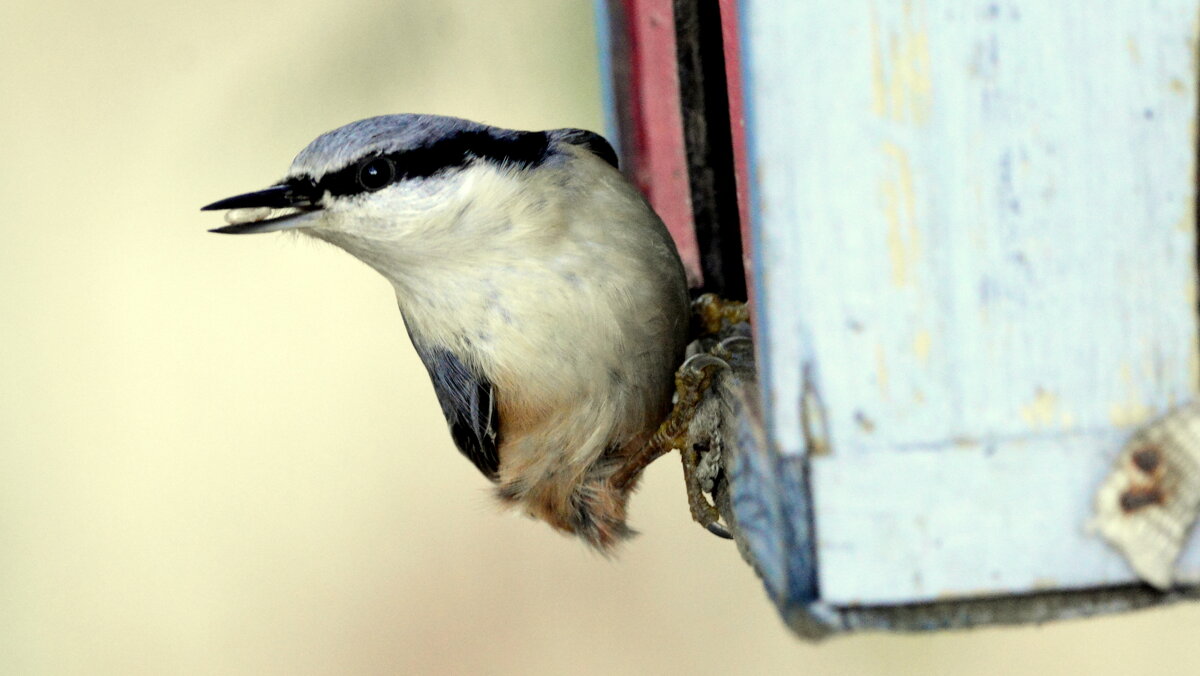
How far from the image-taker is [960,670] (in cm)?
274

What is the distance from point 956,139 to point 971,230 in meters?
0.07

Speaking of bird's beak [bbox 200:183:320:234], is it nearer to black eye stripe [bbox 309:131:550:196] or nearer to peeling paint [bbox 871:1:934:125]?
black eye stripe [bbox 309:131:550:196]

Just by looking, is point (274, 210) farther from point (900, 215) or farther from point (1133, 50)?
point (1133, 50)

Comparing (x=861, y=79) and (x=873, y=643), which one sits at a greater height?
(x=861, y=79)

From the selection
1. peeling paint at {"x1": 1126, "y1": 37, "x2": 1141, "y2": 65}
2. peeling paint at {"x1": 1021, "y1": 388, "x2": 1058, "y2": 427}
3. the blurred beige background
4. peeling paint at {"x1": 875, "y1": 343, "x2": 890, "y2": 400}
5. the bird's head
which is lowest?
the blurred beige background

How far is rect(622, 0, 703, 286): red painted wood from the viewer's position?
1820 mm

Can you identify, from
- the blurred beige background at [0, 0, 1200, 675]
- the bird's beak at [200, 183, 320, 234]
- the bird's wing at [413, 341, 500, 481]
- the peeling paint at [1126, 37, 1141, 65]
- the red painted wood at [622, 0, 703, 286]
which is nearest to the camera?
the peeling paint at [1126, 37, 1141, 65]

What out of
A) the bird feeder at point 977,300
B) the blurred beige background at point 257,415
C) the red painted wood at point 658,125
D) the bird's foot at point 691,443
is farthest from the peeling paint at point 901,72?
the blurred beige background at point 257,415

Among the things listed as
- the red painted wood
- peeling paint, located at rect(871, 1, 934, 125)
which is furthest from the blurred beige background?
peeling paint, located at rect(871, 1, 934, 125)

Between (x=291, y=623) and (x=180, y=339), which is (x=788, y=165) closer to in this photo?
(x=291, y=623)

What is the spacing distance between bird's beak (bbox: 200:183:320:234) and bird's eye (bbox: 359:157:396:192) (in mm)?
60

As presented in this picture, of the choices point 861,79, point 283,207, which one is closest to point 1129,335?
Answer: point 861,79

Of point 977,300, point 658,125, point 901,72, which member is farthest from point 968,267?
point 658,125

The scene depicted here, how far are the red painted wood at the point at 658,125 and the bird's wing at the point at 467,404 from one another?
1.35ft
